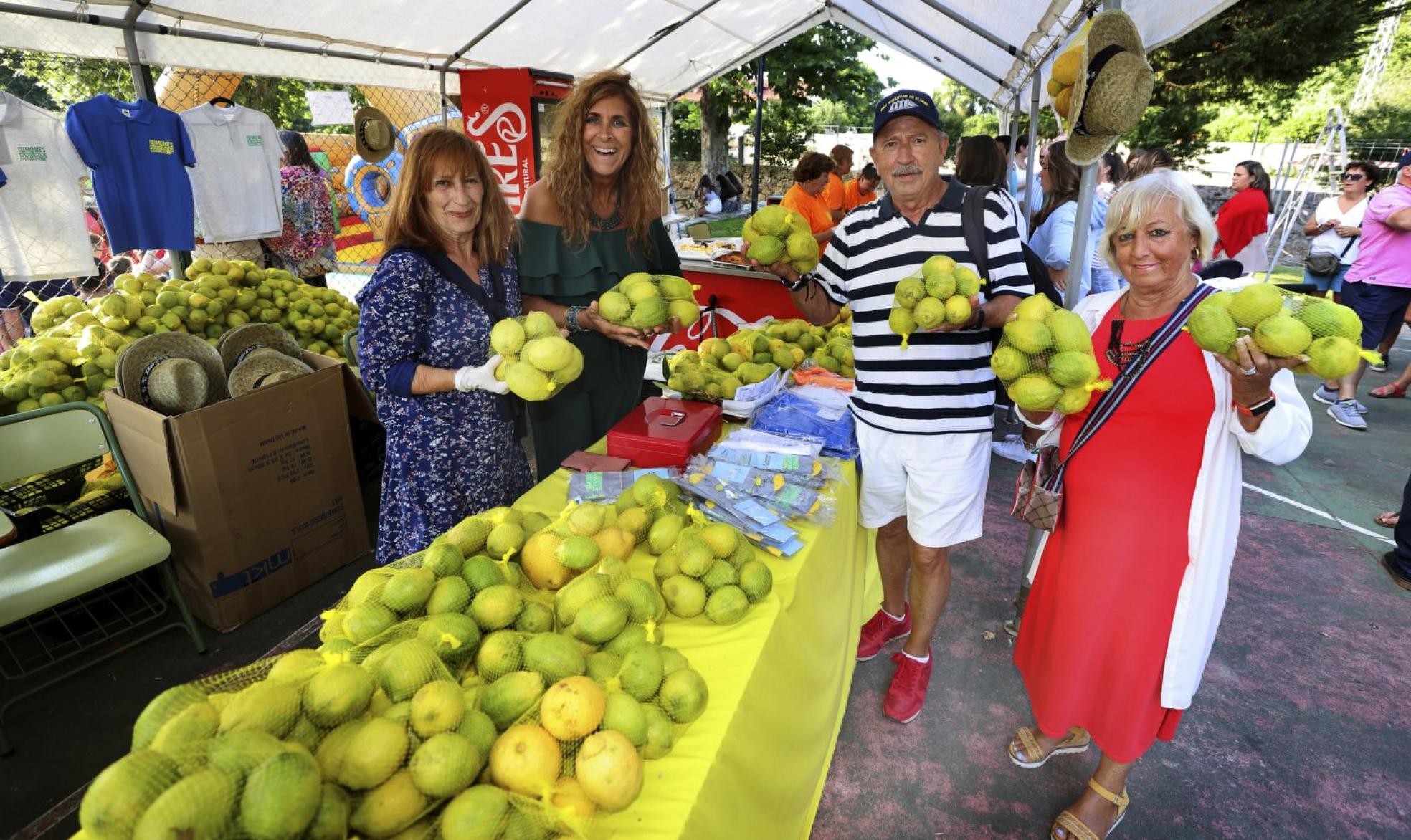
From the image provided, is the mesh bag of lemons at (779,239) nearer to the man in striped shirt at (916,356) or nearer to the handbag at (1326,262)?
the man in striped shirt at (916,356)

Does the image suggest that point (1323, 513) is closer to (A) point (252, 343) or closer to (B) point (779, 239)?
(B) point (779, 239)

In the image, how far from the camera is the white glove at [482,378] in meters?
2.34

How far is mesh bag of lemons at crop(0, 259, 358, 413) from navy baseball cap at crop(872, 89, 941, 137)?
14.5 feet

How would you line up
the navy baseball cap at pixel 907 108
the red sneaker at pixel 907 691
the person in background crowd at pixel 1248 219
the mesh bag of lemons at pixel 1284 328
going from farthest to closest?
1. the person in background crowd at pixel 1248 219
2. the red sneaker at pixel 907 691
3. the navy baseball cap at pixel 907 108
4. the mesh bag of lemons at pixel 1284 328

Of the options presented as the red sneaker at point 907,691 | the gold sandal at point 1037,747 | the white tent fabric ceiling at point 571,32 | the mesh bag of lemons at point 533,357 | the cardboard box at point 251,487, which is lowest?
the gold sandal at point 1037,747

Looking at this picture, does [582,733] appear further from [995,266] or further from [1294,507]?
[1294,507]

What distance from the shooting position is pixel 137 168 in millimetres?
5363

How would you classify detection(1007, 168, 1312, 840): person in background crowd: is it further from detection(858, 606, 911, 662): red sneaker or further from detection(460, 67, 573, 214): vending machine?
detection(460, 67, 573, 214): vending machine

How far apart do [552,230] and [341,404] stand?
6.85 ft

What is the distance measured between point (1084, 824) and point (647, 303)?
263cm

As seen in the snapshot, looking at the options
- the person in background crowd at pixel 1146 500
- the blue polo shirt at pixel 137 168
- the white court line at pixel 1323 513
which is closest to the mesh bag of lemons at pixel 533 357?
the person in background crowd at pixel 1146 500

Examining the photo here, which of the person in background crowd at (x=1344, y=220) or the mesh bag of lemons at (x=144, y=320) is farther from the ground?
the person in background crowd at (x=1344, y=220)

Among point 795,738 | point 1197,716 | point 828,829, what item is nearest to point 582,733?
point 795,738

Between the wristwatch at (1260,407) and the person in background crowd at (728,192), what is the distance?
16539 mm
